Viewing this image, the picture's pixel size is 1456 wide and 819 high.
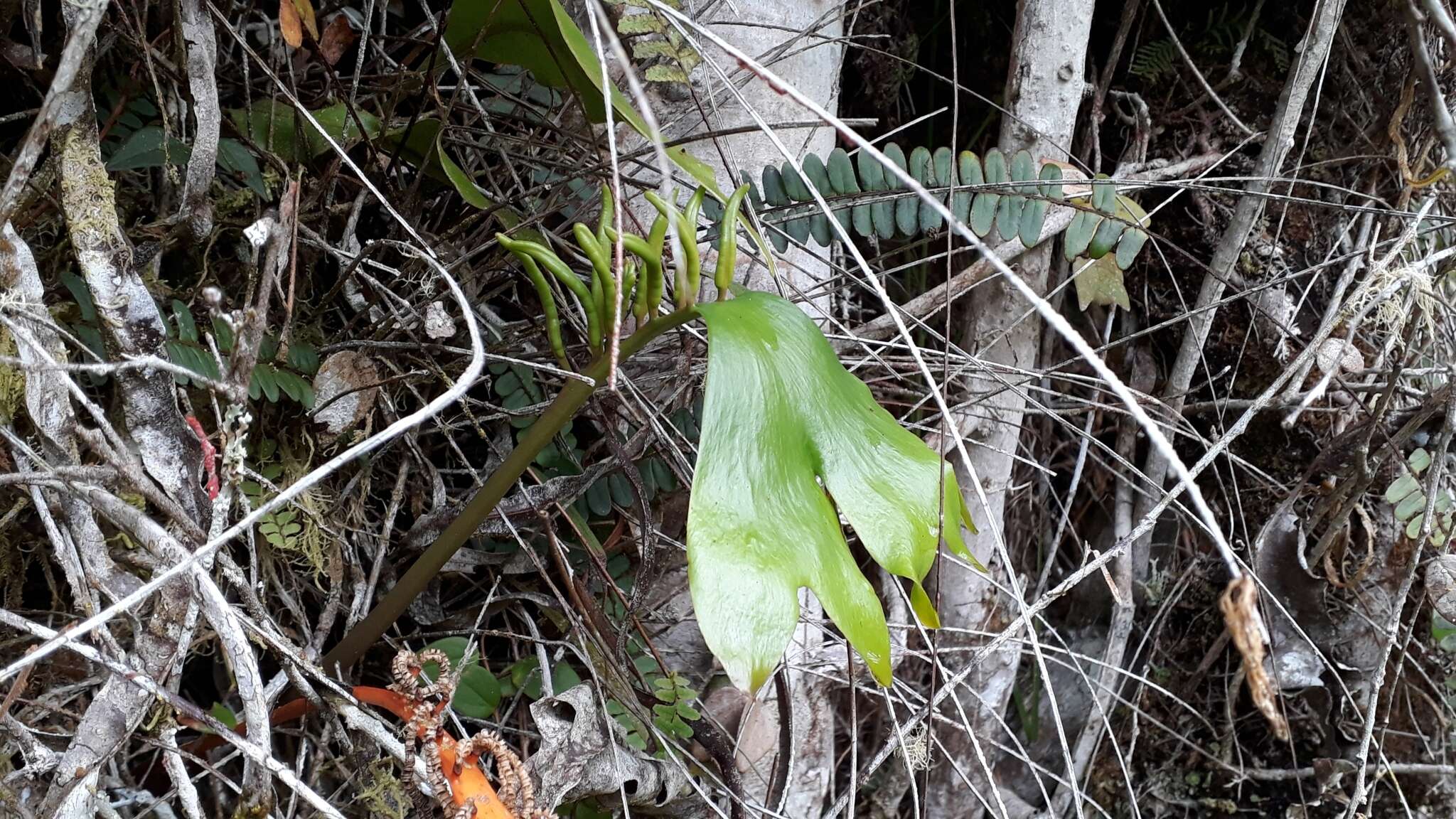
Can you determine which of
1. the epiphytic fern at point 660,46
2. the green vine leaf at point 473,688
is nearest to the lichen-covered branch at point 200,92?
the epiphytic fern at point 660,46

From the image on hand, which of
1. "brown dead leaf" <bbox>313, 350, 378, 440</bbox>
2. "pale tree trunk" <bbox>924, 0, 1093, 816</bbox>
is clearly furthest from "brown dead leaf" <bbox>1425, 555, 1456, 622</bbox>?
"brown dead leaf" <bbox>313, 350, 378, 440</bbox>

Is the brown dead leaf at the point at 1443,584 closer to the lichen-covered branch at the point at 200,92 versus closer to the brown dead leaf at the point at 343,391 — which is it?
the brown dead leaf at the point at 343,391

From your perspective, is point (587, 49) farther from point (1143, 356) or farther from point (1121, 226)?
point (1143, 356)

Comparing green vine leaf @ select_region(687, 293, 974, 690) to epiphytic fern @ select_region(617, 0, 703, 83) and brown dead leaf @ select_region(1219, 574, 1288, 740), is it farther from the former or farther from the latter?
epiphytic fern @ select_region(617, 0, 703, 83)

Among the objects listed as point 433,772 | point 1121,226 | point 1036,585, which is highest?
point 1121,226

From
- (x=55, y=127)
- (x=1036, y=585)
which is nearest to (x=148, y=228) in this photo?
(x=55, y=127)

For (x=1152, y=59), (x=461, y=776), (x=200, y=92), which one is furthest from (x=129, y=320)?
(x=1152, y=59)
